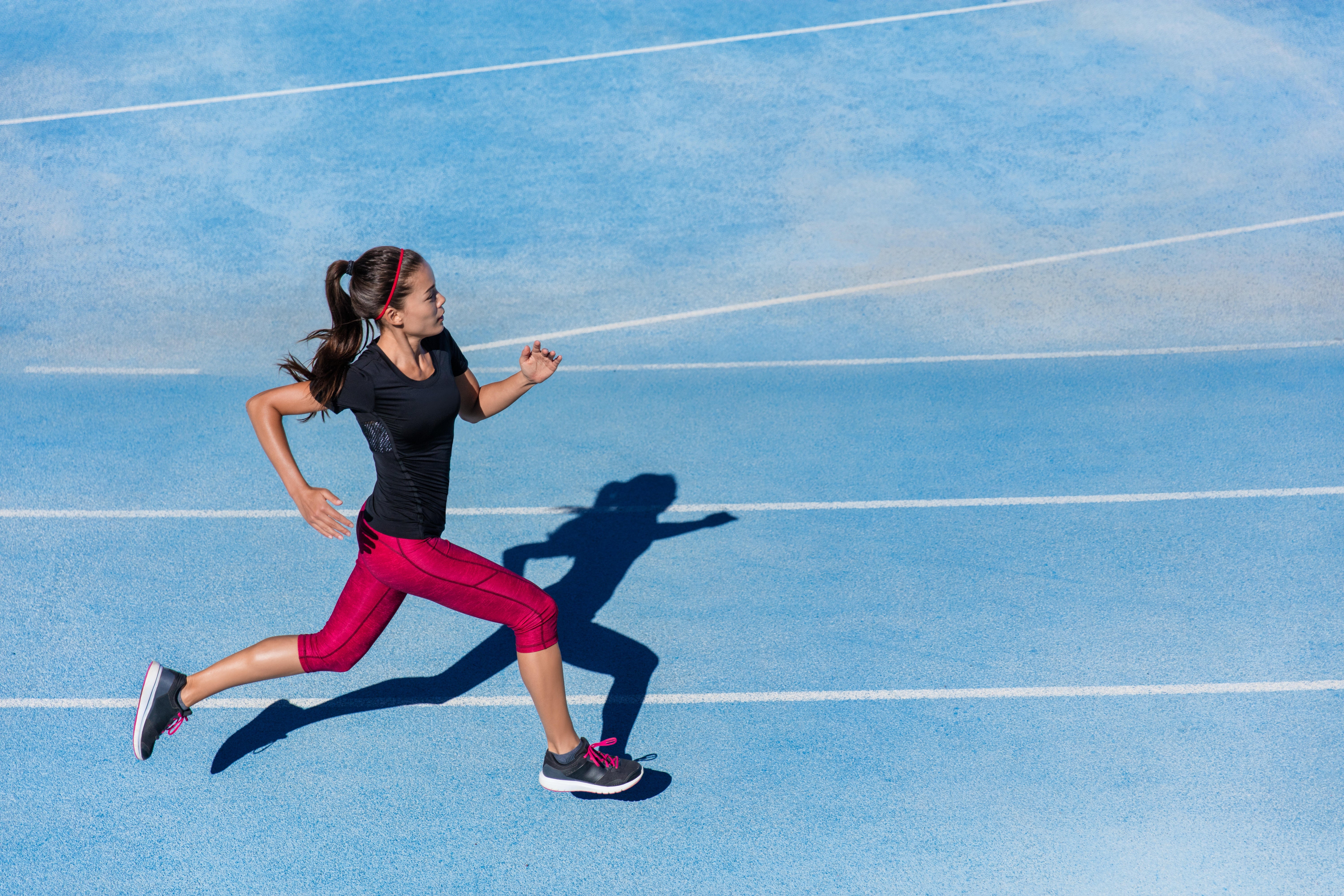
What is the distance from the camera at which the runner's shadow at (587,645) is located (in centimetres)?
504

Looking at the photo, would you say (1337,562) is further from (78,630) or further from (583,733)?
(78,630)

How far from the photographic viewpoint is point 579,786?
4.46 meters

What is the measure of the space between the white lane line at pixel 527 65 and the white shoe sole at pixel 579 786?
9.92 meters

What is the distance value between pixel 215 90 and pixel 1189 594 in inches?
434

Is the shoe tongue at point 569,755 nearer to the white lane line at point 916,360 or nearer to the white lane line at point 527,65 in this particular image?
the white lane line at point 916,360

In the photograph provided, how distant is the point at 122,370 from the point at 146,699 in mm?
4221

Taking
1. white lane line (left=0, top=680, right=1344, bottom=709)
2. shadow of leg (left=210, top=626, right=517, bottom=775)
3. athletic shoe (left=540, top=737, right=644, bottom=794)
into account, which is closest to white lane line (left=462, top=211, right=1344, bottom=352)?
shadow of leg (left=210, top=626, right=517, bottom=775)

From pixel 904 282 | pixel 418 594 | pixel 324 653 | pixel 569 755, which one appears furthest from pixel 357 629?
pixel 904 282

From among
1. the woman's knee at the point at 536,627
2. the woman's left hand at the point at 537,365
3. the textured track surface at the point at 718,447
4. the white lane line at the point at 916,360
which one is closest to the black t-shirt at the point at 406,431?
the woman's left hand at the point at 537,365

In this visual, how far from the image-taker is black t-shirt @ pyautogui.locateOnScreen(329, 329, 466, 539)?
13.2 feet

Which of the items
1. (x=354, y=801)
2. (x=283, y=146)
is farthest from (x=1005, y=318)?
(x=283, y=146)

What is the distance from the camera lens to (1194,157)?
11.2 metres

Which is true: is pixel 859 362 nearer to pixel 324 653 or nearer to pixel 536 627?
pixel 536 627

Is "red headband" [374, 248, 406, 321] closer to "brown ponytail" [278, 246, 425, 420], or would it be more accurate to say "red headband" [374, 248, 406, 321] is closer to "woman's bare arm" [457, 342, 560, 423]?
"brown ponytail" [278, 246, 425, 420]
